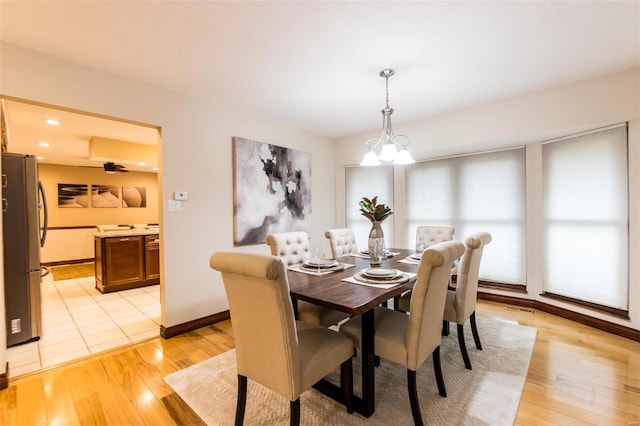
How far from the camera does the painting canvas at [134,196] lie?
22.8 ft

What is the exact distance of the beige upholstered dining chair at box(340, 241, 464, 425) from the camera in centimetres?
150

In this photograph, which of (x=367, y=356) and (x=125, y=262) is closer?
(x=367, y=356)

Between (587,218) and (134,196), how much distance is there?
857 centimetres

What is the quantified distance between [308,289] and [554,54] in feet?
8.61

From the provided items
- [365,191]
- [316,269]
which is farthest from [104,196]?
[316,269]

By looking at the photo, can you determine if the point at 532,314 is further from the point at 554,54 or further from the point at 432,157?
the point at 554,54

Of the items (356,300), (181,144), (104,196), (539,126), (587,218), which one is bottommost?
(356,300)

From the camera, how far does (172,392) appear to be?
6.33 ft

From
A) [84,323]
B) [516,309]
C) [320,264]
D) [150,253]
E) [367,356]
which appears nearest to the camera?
[367,356]

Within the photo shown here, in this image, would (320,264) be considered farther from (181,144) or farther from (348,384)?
(181,144)

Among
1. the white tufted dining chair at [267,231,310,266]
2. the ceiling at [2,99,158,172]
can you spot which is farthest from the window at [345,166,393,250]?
the ceiling at [2,99,158,172]

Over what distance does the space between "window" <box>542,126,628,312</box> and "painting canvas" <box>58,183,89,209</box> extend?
871 cm

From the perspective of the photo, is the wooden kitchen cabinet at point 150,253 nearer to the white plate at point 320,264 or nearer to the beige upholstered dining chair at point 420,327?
the white plate at point 320,264

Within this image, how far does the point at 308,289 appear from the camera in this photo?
1.71m
